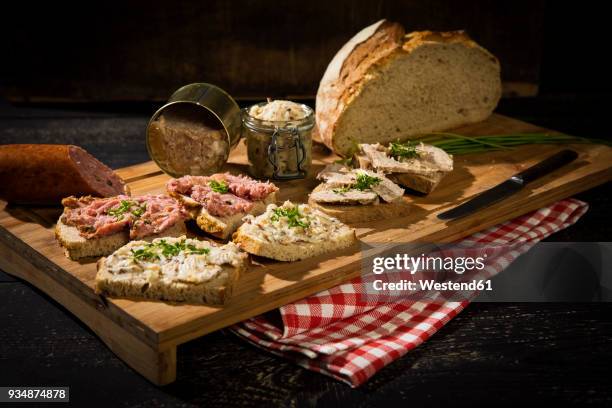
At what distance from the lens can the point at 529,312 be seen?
4.59 meters

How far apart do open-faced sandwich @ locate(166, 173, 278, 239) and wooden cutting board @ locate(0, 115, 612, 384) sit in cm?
45

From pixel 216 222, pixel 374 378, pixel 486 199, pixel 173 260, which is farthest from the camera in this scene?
pixel 486 199

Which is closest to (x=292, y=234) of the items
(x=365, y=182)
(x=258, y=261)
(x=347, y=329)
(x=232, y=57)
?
(x=258, y=261)

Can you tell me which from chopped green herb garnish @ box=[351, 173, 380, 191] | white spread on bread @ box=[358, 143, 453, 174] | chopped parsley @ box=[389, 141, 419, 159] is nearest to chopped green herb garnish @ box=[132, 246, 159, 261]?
chopped green herb garnish @ box=[351, 173, 380, 191]

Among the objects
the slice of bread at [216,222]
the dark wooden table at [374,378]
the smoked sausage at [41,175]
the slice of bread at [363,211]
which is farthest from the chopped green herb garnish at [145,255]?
the slice of bread at [363,211]

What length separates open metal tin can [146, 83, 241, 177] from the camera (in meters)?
5.52

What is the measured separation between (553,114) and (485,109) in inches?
44.4

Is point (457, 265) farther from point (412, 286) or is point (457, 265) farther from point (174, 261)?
point (174, 261)

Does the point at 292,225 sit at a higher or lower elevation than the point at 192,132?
lower

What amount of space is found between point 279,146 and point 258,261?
125cm

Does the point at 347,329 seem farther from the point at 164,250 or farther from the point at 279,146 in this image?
the point at 279,146

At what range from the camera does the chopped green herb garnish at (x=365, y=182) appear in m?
5.09

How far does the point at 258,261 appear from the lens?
4.48 m

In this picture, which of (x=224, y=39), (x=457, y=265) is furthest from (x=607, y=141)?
(x=224, y=39)
